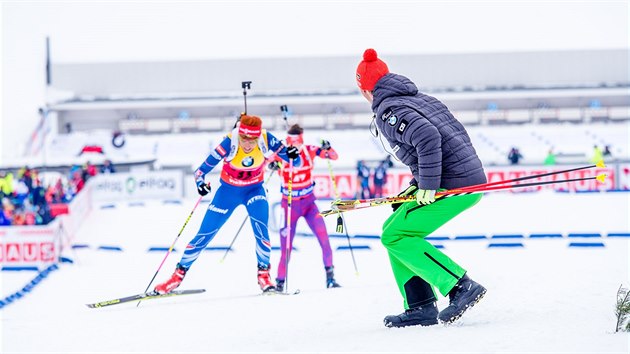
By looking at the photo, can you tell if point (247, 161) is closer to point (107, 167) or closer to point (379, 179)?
point (379, 179)

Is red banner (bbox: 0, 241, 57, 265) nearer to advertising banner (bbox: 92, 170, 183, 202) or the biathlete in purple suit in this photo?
the biathlete in purple suit

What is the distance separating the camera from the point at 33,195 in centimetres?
2153

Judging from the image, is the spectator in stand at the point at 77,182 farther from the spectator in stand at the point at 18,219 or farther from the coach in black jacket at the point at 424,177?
the coach in black jacket at the point at 424,177

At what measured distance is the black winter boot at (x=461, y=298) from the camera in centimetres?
615

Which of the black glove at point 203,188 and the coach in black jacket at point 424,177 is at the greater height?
the coach in black jacket at point 424,177

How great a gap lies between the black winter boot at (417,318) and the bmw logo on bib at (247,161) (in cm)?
336

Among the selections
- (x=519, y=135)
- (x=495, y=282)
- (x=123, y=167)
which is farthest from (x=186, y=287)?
(x=519, y=135)

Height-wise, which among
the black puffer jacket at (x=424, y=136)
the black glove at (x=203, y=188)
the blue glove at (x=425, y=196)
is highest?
the black puffer jacket at (x=424, y=136)

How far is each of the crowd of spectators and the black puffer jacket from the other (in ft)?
39.4

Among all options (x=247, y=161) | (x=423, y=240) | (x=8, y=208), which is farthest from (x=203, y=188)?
(x=8, y=208)

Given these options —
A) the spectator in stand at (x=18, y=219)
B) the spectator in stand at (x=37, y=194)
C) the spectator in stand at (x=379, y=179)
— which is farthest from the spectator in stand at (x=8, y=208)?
the spectator in stand at (x=379, y=179)

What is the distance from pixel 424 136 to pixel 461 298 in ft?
3.77

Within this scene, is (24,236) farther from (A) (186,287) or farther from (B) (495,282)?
(B) (495,282)

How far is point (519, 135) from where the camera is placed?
4053 cm
